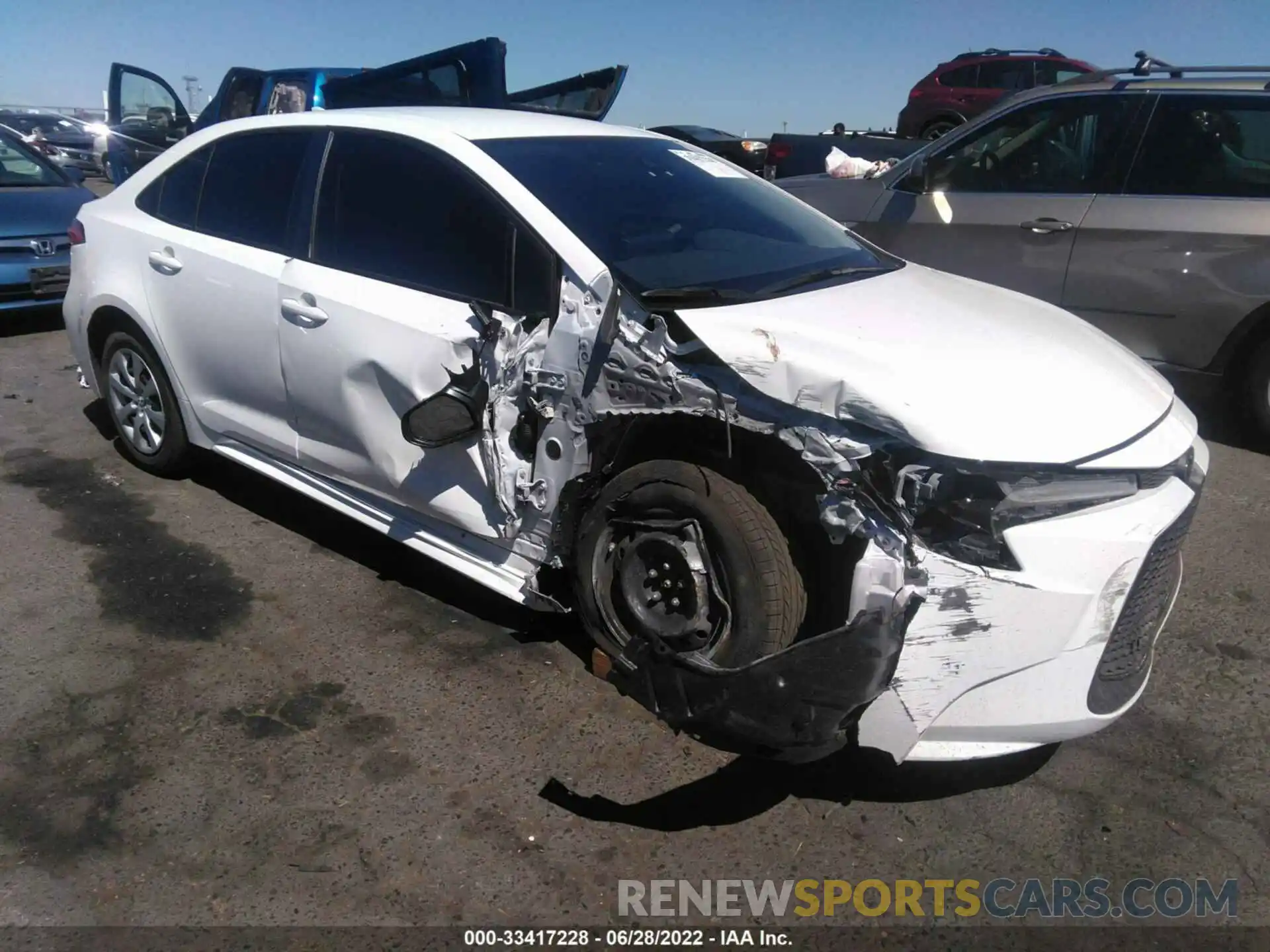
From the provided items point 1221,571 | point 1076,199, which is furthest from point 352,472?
point 1076,199

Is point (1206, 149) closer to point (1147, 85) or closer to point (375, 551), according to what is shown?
point (1147, 85)

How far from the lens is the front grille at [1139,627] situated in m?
2.46

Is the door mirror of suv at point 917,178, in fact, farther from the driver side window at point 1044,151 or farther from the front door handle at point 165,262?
the front door handle at point 165,262

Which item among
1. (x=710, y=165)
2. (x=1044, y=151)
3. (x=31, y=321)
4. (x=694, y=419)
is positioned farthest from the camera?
(x=31, y=321)

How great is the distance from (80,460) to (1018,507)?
4.51 metres

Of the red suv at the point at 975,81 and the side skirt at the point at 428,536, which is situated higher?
the red suv at the point at 975,81

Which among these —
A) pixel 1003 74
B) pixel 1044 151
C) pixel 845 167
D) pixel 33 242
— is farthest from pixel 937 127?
pixel 33 242

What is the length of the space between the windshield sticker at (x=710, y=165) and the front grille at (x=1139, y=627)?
81.7 inches

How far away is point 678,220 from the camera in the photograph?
338cm

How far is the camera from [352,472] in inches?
140

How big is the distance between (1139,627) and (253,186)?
11.4 ft

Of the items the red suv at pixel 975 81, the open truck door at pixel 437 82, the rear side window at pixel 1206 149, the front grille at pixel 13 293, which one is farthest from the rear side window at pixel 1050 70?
the front grille at pixel 13 293

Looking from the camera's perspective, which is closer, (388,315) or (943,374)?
(943,374)

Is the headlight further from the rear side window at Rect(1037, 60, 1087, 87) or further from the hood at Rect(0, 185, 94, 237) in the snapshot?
the rear side window at Rect(1037, 60, 1087, 87)
